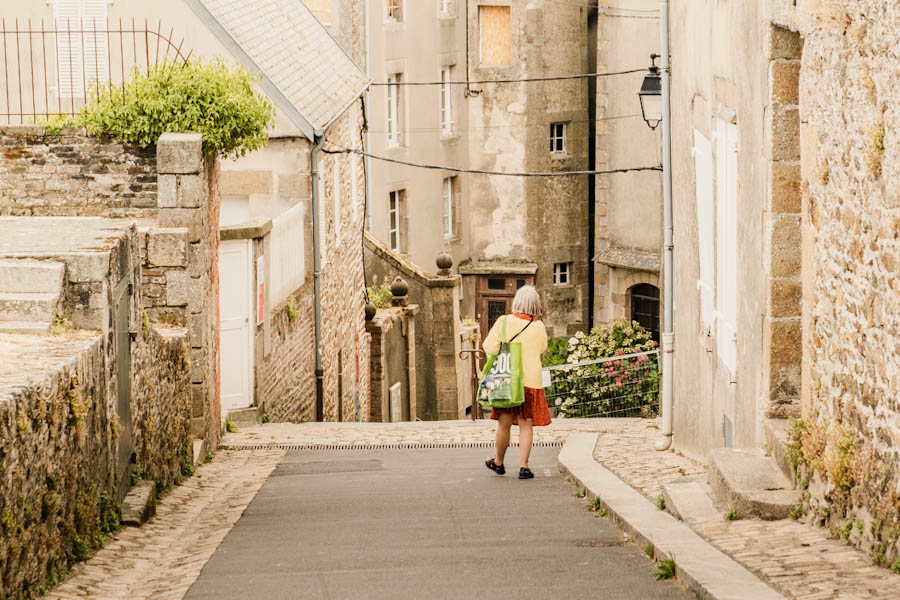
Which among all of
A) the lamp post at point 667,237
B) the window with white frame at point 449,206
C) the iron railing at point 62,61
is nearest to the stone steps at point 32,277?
the lamp post at point 667,237

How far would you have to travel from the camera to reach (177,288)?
41.6ft

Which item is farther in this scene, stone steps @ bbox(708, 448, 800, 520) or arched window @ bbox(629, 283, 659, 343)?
arched window @ bbox(629, 283, 659, 343)

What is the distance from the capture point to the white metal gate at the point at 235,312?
1501 cm

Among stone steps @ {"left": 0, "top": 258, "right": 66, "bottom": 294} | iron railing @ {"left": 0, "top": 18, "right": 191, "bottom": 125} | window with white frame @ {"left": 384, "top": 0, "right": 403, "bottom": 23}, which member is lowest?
stone steps @ {"left": 0, "top": 258, "right": 66, "bottom": 294}

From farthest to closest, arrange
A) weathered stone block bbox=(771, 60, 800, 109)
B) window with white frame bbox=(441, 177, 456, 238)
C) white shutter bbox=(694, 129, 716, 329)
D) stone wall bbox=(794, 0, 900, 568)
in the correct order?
window with white frame bbox=(441, 177, 456, 238) → white shutter bbox=(694, 129, 716, 329) → weathered stone block bbox=(771, 60, 800, 109) → stone wall bbox=(794, 0, 900, 568)

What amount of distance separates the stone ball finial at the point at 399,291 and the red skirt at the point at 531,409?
15485 mm

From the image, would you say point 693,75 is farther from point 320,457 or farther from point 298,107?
point 298,107

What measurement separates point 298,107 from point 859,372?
12431 millimetres

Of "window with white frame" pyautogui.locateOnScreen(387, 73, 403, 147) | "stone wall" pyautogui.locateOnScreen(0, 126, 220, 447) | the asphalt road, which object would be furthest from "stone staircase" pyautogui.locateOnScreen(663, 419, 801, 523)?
"window with white frame" pyautogui.locateOnScreen(387, 73, 403, 147)

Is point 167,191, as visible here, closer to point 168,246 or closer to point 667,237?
point 168,246

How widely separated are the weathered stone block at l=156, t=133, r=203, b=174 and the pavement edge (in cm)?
450

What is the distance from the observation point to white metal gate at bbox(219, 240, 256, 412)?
15.0m

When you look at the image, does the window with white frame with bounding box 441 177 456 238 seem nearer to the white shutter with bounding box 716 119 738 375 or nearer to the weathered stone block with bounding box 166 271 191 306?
the weathered stone block with bounding box 166 271 191 306

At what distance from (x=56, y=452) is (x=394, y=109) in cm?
2715
